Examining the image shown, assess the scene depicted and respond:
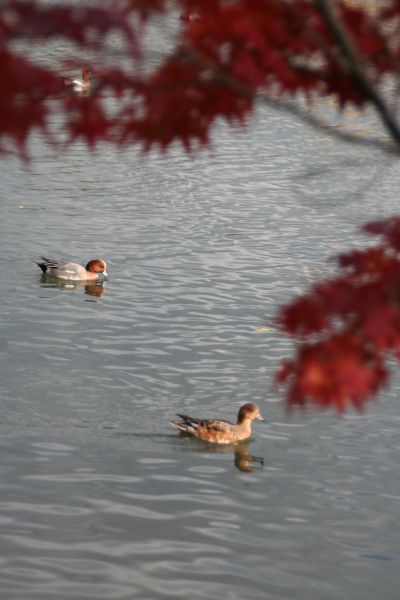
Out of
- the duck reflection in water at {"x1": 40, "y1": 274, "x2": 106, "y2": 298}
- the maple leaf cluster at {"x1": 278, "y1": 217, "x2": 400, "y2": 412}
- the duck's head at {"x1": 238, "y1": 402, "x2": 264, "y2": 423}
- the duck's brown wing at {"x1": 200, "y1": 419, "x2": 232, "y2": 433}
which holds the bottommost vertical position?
the duck reflection in water at {"x1": 40, "y1": 274, "x2": 106, "y2": 298}

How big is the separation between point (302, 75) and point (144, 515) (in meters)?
5.77

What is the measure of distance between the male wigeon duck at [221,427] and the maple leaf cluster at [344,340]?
686cm

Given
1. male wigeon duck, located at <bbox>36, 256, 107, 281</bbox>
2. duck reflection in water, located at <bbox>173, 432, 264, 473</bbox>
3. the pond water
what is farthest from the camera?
male wigeon duck, located at <bbox>36, 256, 107, 281</bbox>

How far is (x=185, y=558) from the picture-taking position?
9383 mm

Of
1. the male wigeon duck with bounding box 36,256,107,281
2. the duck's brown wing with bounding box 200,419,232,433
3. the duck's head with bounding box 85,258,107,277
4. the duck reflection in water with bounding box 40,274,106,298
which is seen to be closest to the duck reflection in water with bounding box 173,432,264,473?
the duck's brown wing with bounding box 200,419,232,433

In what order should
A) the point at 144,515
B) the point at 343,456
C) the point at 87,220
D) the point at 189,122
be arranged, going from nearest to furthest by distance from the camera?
the point at 189,122
the point at 144,515
the point at 343,456
the point at 87,220

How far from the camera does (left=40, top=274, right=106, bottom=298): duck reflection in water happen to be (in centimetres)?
1588

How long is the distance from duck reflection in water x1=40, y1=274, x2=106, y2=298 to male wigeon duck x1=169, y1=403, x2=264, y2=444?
4393 millimetres

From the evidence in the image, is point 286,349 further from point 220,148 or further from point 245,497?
point 220,148

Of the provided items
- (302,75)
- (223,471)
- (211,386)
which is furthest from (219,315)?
(302,75)

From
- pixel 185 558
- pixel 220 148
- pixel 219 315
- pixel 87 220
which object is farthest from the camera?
pixel 220 148

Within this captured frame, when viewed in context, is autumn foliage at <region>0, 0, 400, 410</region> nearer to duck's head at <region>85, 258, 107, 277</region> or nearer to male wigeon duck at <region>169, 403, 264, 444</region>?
male wigeon duck at <region>169, 403, 264, 444</region>

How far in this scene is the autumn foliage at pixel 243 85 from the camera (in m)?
4.21

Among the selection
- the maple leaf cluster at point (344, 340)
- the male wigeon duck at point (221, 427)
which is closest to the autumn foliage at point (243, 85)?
the maple leaf cluster at point (344, 340)
